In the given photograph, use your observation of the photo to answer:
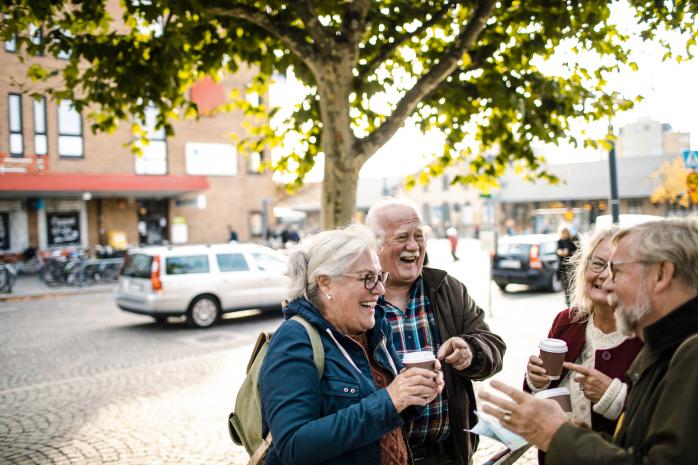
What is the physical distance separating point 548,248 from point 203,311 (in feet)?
29.9

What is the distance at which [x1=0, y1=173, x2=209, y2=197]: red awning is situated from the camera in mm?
21828

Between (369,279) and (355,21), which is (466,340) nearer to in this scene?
(369,279)

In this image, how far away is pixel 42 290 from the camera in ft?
57.6

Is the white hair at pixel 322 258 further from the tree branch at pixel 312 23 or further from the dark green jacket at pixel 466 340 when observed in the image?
the tree branch at pixel 312 23

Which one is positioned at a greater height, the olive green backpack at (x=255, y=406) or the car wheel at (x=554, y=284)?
the olive green backpack at (x=255, y=406)

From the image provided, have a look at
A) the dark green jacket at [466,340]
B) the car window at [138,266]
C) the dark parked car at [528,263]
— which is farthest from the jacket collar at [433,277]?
the dark parked car at [528,263]

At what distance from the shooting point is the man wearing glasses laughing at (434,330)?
2424mm

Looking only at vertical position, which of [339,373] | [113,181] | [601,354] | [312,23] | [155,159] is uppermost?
[155,159]

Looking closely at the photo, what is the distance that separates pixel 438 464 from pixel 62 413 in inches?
191

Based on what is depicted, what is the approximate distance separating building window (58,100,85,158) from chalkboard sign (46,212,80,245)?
9.41 feet

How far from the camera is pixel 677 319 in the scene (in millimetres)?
1494

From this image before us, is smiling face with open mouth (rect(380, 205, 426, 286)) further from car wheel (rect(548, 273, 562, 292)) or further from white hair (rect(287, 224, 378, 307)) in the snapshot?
car wheel (rect(548, 273, 562, 292))

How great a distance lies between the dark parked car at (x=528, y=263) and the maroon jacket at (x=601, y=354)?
463 inches

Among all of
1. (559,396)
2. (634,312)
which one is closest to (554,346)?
(559,396)
